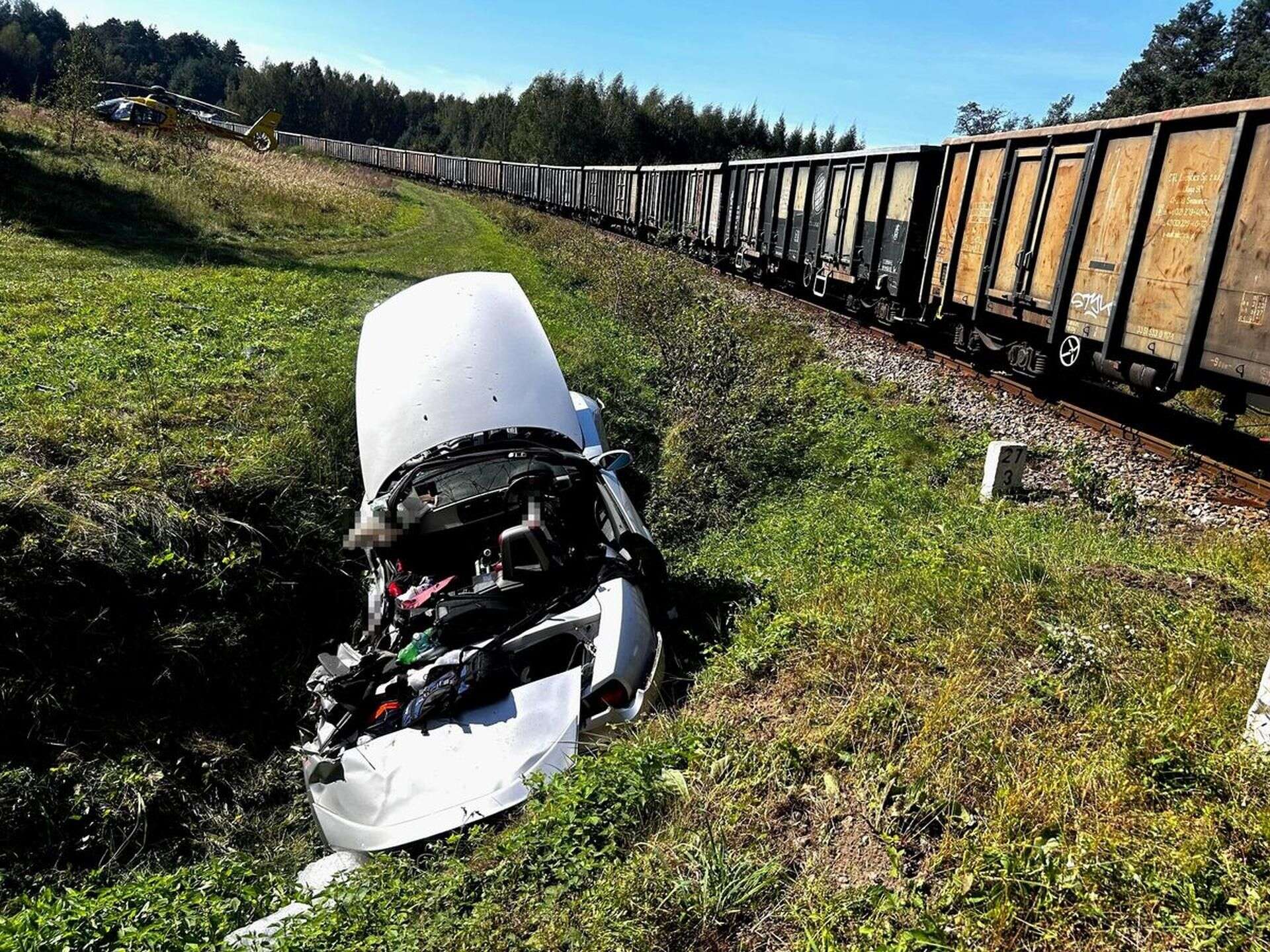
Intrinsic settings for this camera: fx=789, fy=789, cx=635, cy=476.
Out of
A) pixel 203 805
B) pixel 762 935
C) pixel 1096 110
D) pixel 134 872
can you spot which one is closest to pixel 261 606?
pixel 203 805

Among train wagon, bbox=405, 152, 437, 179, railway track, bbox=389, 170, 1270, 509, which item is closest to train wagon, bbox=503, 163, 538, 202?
train wagon, bbox=405, 152, 437, 179

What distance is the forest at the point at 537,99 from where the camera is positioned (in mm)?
50781

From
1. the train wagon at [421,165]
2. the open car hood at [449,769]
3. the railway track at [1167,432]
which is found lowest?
the open car hood at [449,769]

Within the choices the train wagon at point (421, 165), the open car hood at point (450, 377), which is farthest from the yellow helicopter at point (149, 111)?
the open car hood at point (450, 377)

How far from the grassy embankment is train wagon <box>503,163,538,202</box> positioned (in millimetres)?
33006

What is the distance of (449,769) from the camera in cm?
341

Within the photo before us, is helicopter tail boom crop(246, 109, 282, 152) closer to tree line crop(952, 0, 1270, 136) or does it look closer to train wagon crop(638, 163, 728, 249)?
train wagon crop(638, 163, 728, 249)

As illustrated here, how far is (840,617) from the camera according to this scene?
163 inches

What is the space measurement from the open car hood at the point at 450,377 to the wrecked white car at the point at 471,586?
12 mm

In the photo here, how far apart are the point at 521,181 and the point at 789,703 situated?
41253mm

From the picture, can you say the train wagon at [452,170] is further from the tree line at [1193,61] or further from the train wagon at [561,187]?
the tree line at [1193,61]

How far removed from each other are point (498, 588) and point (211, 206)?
57.2ft

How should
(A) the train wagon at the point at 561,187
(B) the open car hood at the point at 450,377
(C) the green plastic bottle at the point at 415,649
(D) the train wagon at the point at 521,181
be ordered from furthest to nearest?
1. (D) the train wagon at the point at 521,181
2. (A) the train wagon at the point at 561,187
3. (B) the open car hood at the point at 450,377
4. (C) the green plastic bottle at the point at 415,649

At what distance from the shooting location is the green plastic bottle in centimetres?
406
